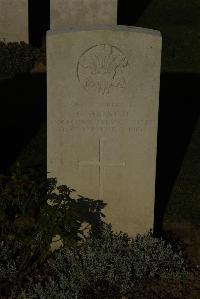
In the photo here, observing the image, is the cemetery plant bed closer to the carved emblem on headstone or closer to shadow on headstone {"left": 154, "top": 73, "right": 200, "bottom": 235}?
shadow on headstone {"left": 154, "top": 73, "right": 200, "bottom": 235}

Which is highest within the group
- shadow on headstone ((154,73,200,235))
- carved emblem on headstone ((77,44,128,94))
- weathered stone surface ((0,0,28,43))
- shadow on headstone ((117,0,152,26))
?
shadow on headstone ((117,0,152,26))

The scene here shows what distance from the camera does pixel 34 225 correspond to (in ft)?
20.2

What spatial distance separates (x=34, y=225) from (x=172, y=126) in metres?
4.44

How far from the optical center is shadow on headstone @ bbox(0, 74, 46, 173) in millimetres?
8898

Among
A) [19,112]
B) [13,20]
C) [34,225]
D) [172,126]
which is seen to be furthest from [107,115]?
[13,20]

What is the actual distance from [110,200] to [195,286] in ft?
3.92

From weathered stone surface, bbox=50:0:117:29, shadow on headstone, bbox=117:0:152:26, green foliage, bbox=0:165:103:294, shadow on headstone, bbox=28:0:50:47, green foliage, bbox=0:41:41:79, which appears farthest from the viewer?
shadow on headstone, bbox=117:0:152:26

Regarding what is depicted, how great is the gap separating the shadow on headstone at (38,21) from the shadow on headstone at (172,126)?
11.7 ft

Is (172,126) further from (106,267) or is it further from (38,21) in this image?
(38,21)

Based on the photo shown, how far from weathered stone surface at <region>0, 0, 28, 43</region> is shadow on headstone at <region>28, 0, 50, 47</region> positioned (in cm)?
83

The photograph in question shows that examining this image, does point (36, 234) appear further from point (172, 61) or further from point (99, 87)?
point (172, 61)

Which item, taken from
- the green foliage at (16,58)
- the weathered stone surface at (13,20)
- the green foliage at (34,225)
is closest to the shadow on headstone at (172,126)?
the green foliage at (34,225)

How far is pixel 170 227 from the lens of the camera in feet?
23.2

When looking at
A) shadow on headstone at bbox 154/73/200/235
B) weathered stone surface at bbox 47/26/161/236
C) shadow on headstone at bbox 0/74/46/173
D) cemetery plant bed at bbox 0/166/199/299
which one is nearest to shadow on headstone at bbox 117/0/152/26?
shadow on headstone at bbox 154/73/200/235
